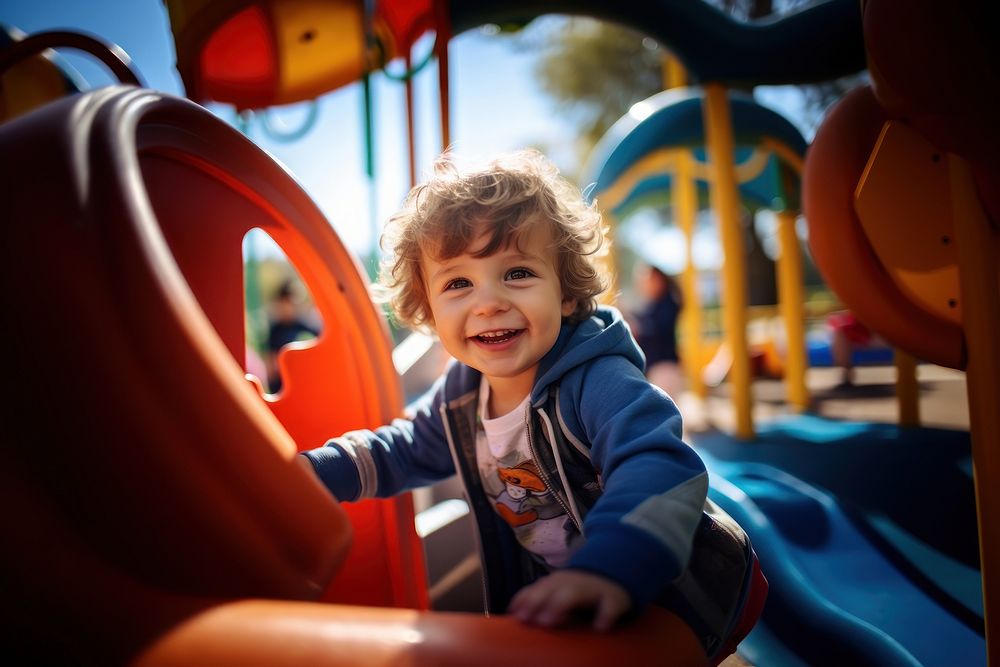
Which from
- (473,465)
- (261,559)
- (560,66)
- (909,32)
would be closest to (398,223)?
(473,465)

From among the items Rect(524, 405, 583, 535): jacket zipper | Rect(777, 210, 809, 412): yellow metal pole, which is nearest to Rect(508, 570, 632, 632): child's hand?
Rect(524, 405, 583, 535): jacket zipper

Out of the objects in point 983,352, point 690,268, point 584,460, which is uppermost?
point 690,268

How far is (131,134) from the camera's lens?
2.17 ft

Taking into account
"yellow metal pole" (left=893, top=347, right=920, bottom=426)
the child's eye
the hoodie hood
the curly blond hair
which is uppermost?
the curly blond hair

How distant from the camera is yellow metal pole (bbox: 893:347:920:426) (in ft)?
9.25

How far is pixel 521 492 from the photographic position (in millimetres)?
1095

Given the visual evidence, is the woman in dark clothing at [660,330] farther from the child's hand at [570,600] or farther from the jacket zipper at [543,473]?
the child's hand at [570,600]

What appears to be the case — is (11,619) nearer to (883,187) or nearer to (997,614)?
(997,614)

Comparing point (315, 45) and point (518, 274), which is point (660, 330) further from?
point (518, 274)

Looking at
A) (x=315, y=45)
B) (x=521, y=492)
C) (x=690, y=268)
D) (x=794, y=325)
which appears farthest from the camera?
(x=690, y=268)

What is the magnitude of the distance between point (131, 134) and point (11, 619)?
1.75ft

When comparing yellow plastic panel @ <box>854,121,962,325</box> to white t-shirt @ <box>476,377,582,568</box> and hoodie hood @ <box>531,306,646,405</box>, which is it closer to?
hoodie hood @ <box>531,306,646,405</box>

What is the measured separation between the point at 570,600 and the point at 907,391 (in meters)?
3.01

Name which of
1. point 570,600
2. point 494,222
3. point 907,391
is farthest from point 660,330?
point 570,600
